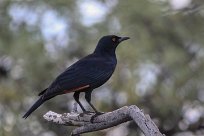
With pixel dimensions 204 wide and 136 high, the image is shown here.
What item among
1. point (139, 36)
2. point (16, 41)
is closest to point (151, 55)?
point (139, 36)

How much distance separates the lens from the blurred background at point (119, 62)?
412 inches

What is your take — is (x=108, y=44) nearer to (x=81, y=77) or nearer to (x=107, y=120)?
(x=81, y=77)

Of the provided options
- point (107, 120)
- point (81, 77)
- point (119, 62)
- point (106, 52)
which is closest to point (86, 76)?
point (81, 77)

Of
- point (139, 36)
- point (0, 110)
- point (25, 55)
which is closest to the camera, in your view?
point (0, 110)

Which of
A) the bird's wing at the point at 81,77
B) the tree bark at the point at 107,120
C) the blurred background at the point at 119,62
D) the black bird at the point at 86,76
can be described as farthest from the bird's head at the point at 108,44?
the blurred background at the point at 119,62

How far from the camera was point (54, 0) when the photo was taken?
464 inches

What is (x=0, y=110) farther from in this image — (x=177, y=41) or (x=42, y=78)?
(x=177, y=41)

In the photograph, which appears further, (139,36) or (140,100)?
(139,36)

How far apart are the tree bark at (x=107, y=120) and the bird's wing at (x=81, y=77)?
197 mm

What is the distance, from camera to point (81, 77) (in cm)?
573

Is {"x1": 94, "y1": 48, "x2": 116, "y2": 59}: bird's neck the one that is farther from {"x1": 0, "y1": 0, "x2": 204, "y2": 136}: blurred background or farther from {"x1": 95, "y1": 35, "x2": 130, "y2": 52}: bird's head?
{"x1": 0, "y1": 0, "x2": 204, "y2": 136}: blurred background

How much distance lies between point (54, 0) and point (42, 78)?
158 cm

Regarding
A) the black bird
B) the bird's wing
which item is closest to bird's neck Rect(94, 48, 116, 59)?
the black bird

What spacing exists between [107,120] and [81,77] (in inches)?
32.1
